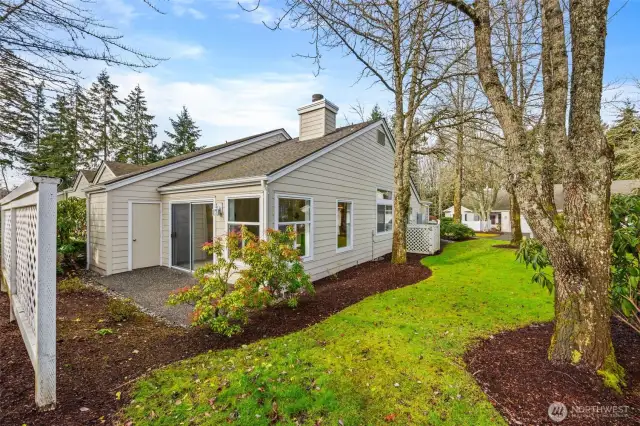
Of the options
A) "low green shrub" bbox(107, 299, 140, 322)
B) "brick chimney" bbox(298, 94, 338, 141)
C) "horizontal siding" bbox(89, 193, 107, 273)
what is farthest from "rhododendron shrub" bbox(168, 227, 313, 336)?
"brick chimney" bbox(298, 94, 338, 141)

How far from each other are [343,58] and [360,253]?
6044mm

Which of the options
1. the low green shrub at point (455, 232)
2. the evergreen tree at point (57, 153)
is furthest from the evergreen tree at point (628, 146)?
the evergreen tree at point (57, 153)

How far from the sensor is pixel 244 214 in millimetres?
7098

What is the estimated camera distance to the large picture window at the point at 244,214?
22.5ft

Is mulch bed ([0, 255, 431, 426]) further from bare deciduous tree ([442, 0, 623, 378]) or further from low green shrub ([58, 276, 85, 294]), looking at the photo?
bare deciduous tree ([442, 0, 623, 378])

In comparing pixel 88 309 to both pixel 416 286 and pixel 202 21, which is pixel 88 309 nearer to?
pixel 202 21

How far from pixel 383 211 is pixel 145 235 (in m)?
8.56

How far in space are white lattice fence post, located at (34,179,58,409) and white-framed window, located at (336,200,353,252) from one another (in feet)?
22.5

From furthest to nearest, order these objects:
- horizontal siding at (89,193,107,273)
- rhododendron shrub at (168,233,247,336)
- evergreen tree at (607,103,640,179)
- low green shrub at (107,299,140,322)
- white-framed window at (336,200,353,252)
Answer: evergreen tree at (607,103,640,179), white-framed window at (336,200,353,252), horizontal siding at (89,193,107,273), low green shrub at (107,299,140,322), rhododendron shrub at (168,233,247,336)

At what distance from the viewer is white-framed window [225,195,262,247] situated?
22.2 ft

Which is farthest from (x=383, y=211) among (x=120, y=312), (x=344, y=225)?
(x=120, y=312)

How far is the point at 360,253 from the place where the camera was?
390 inches

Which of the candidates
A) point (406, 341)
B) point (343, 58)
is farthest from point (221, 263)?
point (343, 58)

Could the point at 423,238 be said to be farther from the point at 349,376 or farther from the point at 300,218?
the point at 349,376
